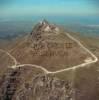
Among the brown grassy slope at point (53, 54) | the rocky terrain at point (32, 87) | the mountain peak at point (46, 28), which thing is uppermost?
the mountain peak at point (46, 28)

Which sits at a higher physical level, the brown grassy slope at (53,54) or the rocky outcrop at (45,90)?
the brown grassy slope at (53,54)

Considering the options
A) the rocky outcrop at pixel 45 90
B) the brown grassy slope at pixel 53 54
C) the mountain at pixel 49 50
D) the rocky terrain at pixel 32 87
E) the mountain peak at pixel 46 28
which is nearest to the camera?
the rocky outcrop at pixel 45 90

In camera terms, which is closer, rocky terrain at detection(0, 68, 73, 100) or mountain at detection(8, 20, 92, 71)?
rocky terrain at detection(0, 68, 73, 100)

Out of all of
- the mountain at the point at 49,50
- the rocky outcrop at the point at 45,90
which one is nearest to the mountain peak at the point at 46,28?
the mountain at the point at 49,50

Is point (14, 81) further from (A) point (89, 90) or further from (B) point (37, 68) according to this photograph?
(A) point (89, 90)

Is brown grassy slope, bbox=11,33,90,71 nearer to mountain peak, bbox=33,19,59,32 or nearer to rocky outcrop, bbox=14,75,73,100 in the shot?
mountain peak, bbox=33,19,59,32

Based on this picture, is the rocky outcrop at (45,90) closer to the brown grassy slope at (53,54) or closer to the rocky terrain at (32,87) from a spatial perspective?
the rocky terrain at (32,87)

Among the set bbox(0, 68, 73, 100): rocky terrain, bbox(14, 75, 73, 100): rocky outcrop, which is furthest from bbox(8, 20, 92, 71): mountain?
bbox(0, 68, 73, 100): rocky terrain

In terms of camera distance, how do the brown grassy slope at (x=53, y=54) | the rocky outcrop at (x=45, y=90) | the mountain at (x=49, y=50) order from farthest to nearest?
1. the mountain at (x=49, y=50)
2. the brown grassy slope at (x=53, y=54)
3. the rocky outcrop at (x=45, y=90)

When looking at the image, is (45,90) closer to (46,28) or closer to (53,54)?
(53,54)

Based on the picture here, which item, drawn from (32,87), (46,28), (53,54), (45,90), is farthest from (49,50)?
(45,90)

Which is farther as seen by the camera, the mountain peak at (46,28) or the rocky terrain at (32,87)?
the mountain peak at (46,28)
